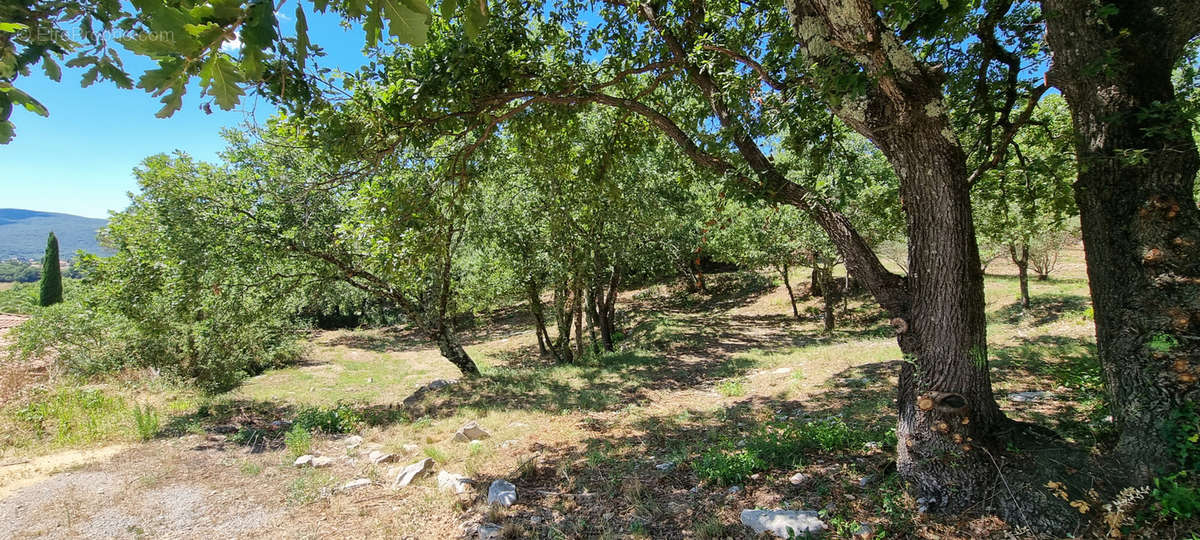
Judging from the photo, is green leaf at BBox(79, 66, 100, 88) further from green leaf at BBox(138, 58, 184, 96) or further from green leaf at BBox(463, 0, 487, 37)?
green leaf at BBox(463, 0, 487, 37)

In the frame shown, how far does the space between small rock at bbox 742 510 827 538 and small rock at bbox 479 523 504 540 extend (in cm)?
177

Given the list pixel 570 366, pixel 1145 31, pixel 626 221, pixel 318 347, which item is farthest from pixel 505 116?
pixel 318 347

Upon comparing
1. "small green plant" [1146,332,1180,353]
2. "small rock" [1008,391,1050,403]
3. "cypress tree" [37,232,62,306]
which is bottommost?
"small rock" [1008,391,1050,403]

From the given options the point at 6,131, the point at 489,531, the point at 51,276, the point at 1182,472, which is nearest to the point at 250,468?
the point at 489,531

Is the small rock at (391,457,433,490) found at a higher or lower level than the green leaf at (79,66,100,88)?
lower

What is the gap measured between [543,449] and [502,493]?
1407 millimetres

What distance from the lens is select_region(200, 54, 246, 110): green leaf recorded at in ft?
3.94

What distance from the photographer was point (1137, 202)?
2.65 meters

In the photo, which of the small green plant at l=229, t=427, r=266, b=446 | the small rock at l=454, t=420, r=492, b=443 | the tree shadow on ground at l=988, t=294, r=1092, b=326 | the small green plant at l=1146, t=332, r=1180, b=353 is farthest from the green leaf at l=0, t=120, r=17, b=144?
the tree shadow on ground at l=988, t=294, r=1092, b=326

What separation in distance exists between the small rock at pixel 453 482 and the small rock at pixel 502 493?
246mm

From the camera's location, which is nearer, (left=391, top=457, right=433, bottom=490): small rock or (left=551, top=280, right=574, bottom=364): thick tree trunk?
(left=391, top=457, right=433, bottom=490): small rock

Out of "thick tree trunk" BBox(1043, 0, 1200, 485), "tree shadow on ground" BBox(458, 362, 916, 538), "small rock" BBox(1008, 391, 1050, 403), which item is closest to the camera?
"thick tree trunk" BBox(1043, 0, 1200, 485)

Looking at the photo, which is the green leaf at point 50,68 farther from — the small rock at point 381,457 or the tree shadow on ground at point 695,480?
the small rock at point 381,457

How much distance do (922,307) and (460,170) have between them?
4.41m
